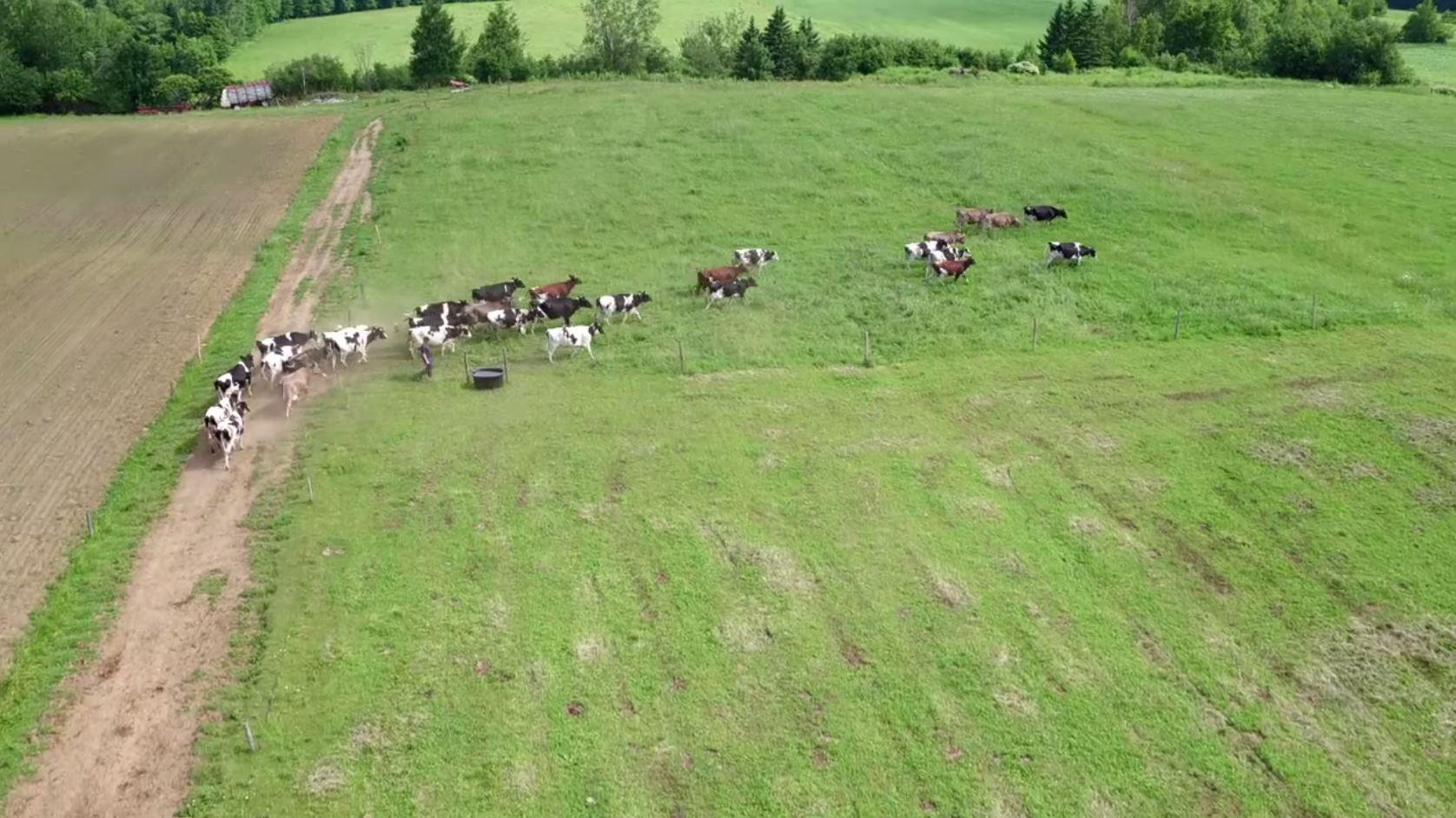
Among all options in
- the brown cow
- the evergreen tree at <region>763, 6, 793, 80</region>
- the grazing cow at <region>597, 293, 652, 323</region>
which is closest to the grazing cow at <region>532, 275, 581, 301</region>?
the grazing cow at <region>597, 293, 652, 323</region>

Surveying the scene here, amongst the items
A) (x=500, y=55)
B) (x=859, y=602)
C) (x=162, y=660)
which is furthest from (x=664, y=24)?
(x=162, y=660)

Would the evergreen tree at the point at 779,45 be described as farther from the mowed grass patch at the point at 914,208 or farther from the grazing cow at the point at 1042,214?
the grazing cow at the point at 1042,214

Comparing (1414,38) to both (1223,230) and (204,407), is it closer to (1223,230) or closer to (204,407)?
(1223,230)

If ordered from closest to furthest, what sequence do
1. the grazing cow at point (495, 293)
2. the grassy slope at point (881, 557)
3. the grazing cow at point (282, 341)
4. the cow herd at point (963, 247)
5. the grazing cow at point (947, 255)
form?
1. the grassy slope at point (881, 557)
2. the grazing cow at point (282, 341)
3. the grazing cow at point (495, 293)
4. the cow herd at point (963, 247)
5. the grazing cow at point (947, 255)

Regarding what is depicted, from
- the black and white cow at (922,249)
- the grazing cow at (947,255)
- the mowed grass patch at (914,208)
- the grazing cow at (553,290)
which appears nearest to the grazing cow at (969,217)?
the mowed grass patch at (914,208)

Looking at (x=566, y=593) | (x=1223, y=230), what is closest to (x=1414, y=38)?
(x=1223, y=230)

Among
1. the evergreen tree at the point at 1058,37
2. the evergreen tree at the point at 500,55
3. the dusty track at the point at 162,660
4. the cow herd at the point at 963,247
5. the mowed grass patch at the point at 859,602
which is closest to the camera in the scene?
the dusty track at the point at 162,660
